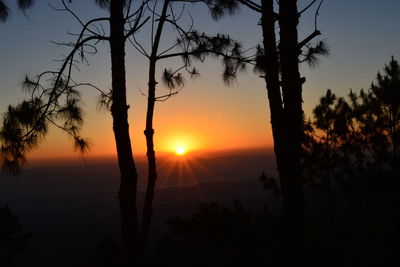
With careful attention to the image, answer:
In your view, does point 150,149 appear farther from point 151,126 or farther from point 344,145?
point 344,145

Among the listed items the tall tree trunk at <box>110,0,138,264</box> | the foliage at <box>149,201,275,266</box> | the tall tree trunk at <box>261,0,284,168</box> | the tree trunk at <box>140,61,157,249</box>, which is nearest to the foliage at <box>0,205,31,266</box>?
the tree trunk at <box>140,61,157,249</box>

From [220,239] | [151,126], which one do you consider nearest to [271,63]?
[220,239]

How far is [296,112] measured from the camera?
5.27 m

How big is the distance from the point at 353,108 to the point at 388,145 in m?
2.24

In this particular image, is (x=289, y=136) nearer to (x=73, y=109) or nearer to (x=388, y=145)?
(x=73, y=109)

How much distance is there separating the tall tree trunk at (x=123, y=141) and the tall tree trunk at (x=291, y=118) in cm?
235

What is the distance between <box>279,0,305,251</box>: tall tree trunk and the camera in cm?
527

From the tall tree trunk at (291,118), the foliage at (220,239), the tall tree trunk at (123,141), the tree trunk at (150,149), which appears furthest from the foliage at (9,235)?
the tall tree trunk at (291,118)

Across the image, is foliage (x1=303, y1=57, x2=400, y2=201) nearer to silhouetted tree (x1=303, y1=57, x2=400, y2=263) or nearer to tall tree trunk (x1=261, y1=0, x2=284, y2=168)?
silhouetted tree (x1=303, y1=57, x2=400, y2=263)

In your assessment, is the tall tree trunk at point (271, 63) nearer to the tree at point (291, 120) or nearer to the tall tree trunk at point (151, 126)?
the tree at point (291, 120)

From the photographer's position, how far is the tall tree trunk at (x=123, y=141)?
631 centimetres

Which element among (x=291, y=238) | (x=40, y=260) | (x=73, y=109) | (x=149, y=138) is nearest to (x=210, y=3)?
(x=149, y=138)

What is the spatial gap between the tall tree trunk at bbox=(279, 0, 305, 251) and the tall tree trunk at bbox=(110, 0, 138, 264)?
2354 mm

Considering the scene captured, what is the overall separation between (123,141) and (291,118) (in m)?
2.58
